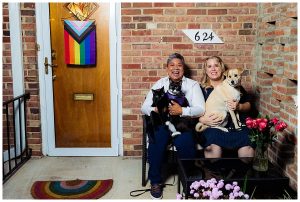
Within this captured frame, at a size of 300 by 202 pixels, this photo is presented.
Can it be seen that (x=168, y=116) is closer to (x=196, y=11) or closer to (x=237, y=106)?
(x=237, y=106)

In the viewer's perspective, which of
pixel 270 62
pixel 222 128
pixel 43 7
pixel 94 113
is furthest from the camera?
pixel 94 113

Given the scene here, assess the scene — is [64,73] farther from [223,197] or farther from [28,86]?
[223,197]

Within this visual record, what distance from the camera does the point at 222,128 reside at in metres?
3.01

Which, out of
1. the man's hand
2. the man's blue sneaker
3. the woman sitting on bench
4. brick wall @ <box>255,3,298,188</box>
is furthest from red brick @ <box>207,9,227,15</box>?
the man's blue sneaker

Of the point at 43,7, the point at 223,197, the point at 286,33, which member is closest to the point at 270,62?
the point at 286,33

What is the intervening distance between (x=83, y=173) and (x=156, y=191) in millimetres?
862

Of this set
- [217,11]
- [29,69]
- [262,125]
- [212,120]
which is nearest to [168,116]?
[212,120]

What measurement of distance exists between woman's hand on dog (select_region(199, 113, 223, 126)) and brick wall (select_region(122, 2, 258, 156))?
71cm

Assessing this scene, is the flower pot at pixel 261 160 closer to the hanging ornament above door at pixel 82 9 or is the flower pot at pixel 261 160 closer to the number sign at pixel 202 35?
the number sign at pixel 202 35

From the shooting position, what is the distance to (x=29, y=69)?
3613 mm

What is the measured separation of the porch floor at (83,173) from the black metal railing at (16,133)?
0.45ft

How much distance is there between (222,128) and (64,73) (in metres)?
1.77

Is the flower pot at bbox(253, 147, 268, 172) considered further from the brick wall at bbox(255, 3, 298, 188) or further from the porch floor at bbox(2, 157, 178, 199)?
the porch floor at bbox(2, 157, 178, 199)

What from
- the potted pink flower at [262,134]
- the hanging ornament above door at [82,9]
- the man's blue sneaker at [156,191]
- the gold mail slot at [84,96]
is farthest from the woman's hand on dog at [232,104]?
the hanging ornament above door at [82,9]
